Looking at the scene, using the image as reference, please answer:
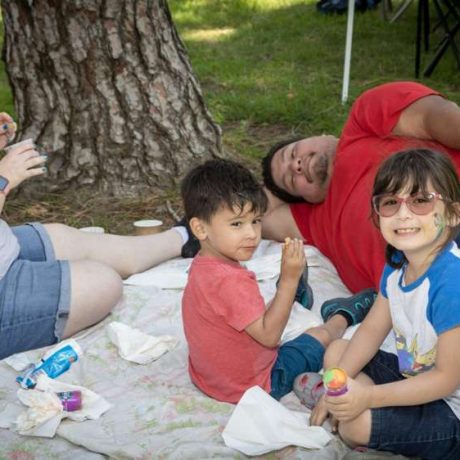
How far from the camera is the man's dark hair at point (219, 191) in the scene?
7.58 ft

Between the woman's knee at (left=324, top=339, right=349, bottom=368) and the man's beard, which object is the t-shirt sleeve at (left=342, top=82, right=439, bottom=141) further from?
the woman's knee at (left=324, top=339, right=349, bottom=368)

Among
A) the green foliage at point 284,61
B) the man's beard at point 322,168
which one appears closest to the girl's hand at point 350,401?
the man's beard at point 322,168

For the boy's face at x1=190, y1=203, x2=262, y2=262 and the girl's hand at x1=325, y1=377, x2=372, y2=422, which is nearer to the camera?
the girl's hand at x1=325, y1=377, x2=372, y2=422

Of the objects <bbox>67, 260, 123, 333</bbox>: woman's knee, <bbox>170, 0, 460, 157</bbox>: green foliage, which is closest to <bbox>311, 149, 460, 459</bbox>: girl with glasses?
<bbox>67, 260, 123, 333</bbox>: woman's knee

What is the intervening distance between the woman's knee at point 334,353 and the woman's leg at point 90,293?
2.99ft

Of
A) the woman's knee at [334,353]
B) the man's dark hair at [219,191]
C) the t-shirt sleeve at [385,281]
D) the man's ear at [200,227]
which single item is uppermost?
the man's dark hair at [219,191]

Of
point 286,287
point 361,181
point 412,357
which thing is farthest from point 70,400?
point 361,181

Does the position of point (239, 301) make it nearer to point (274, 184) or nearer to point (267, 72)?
point (274, 184)

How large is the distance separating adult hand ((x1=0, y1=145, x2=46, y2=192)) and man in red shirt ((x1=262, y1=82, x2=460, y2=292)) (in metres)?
1.17

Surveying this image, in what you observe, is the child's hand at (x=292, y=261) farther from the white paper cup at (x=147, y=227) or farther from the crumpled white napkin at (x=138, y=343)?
the white paper cup at (x=147, y=227)

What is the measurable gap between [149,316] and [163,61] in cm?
171

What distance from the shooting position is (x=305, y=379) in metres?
2.46

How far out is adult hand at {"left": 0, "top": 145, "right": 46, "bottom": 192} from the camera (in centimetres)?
282

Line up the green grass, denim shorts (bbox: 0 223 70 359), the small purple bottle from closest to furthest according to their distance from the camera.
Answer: the small purple bottle → denim shorts (bbox: 0 223 70 359) → the green grass
